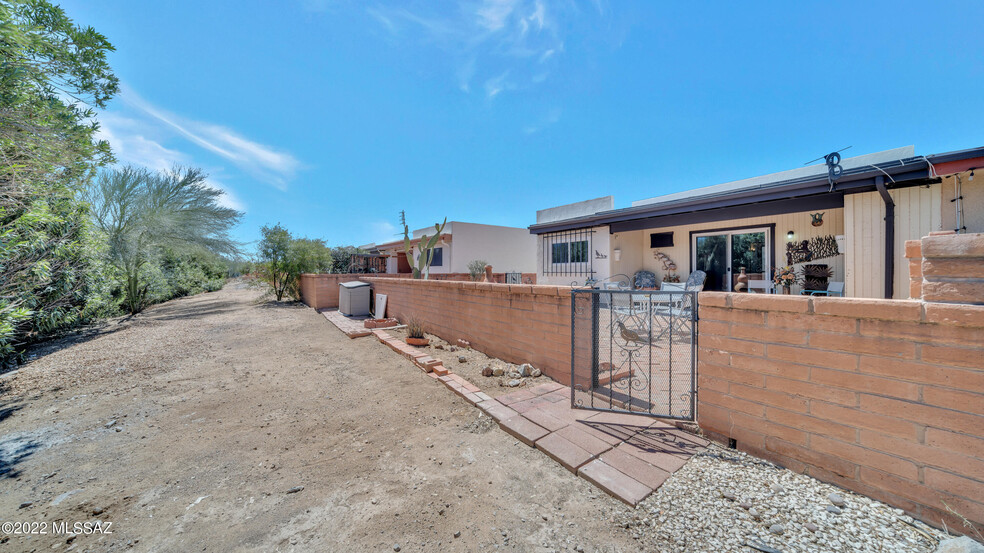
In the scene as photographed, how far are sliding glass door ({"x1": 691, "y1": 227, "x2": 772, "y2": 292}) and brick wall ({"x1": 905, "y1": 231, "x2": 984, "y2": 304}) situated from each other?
25.3ft

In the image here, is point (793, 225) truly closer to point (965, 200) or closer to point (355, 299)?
point (965, 200)

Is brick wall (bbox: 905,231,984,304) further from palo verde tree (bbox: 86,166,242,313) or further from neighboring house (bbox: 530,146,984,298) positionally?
palo verde tree (bbox: 86,166,242,313)

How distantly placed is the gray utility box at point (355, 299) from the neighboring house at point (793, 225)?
6.42 meters

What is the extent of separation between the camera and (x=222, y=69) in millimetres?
7992

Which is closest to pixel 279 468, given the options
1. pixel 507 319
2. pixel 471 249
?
pixel 507 319

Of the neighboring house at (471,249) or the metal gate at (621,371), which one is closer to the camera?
the metal gate at (621,371)

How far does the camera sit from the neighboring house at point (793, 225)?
496 cm

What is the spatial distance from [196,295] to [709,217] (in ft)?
85.6

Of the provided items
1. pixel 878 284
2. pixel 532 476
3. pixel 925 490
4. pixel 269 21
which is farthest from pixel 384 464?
pixel 269 21

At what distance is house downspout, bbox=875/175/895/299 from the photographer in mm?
5103

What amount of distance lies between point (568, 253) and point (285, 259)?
1233 centimetres

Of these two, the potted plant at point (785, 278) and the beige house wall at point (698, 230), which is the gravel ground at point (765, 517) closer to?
the potted plant at point (785, 278)

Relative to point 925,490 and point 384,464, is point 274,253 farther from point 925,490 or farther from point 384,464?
point 925,490

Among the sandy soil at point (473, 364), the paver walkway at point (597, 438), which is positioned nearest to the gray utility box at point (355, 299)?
the sandy soil at point (473, 364)
